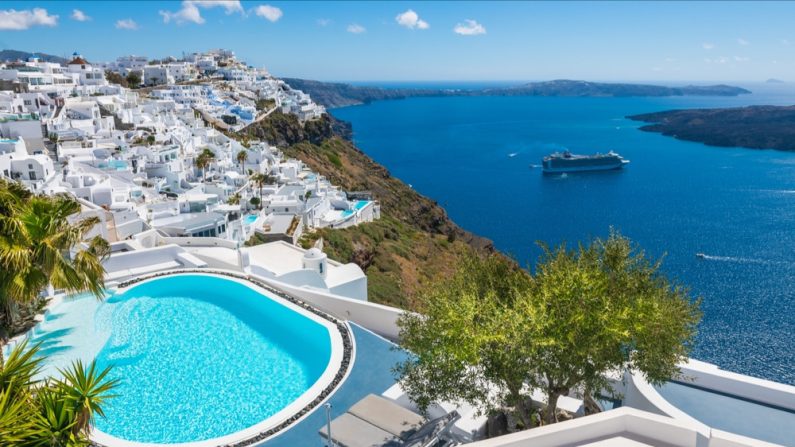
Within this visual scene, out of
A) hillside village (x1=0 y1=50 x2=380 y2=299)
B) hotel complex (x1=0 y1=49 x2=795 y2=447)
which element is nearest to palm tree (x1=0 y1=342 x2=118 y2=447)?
hotel complex (x1=0 y1=49 x2=795 y2=447)

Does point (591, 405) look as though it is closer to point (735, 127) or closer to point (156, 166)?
point (156, 166)

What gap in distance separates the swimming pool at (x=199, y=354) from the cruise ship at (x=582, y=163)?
8368cm

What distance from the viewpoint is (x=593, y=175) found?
304ft

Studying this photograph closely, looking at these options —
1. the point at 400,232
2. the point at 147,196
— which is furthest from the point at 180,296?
the point at 400,232

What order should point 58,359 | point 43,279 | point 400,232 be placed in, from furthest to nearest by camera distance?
point 400,232 → point 58,359 → point 43,279

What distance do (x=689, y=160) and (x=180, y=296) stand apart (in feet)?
348

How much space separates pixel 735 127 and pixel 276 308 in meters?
142

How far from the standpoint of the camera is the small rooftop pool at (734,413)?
28.7ft

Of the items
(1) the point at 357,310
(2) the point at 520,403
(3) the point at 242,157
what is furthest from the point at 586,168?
(2) the point at 520,403

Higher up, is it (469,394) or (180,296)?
(469,394)

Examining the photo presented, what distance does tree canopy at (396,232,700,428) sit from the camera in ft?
24.2

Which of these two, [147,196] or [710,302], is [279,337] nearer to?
[147,196]

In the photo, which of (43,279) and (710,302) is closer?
(43,279)

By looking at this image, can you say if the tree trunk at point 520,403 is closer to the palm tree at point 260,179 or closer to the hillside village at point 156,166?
the hillside village at point 156,166
